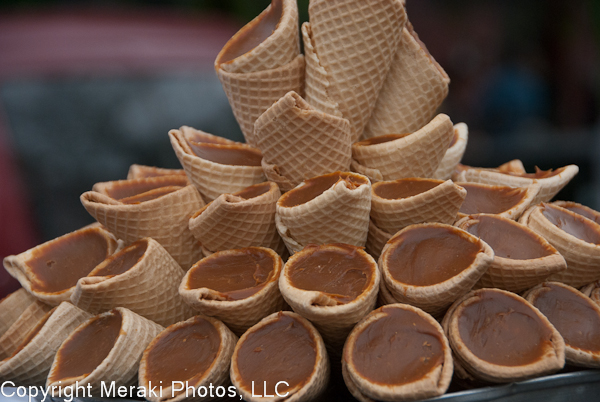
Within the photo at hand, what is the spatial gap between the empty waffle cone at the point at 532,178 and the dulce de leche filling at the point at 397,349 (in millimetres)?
451

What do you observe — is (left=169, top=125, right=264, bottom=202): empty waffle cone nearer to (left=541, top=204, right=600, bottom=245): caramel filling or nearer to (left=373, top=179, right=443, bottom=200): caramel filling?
(left=373, top=179, right=443, bottom=200): caramel filling

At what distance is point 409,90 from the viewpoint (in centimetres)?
105

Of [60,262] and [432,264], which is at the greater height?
[60,262]

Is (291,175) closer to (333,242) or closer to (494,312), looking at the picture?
(333,242)

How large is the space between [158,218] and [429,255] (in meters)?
0.54

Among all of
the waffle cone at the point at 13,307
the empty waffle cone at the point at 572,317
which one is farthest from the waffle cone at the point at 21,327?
the empty waffle cone at the point at 572,317

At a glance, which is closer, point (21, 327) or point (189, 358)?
point (189, 358)

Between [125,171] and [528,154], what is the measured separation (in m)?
2.81

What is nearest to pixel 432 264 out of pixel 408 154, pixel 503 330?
pixel 503 330

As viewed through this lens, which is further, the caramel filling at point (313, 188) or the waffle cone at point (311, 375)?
the caramel filling at point (313, 188)

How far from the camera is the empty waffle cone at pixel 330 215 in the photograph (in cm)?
79

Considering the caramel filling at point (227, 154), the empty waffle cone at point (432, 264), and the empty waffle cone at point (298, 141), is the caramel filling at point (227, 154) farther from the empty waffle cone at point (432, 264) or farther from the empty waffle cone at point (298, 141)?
the empty waffle cone at point (432, 264)

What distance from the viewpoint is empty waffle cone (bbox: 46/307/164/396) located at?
77cm

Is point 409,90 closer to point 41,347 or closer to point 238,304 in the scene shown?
point 238,304
